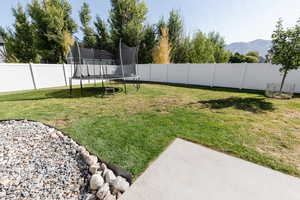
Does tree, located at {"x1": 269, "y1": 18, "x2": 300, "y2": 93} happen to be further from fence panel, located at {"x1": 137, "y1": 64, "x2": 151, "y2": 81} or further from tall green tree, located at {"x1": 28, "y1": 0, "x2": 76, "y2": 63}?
tall green tree, located at {"x1": 28, "y1": 0, "x2": 76, "y2": 63}

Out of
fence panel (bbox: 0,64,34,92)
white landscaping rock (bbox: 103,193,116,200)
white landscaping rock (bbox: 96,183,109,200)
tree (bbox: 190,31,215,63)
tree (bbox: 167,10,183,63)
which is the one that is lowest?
white landscaping rock (bbox: 103,193,116,200)

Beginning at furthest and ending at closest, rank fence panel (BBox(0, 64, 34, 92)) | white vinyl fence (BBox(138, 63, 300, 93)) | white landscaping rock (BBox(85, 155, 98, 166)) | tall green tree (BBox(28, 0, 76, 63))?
tall green tree (BBox(28, 0, 76, 63))
white vinyl fence (BBox(138, 63, 300, 93))
fence panel (BBox(0, 64, 34, 92))
white landscaping rock (BBox(85, 155, 98, 166))

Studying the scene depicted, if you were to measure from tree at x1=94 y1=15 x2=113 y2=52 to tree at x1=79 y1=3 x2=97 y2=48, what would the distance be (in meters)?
0.46

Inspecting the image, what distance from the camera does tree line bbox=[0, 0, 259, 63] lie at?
9438 mm

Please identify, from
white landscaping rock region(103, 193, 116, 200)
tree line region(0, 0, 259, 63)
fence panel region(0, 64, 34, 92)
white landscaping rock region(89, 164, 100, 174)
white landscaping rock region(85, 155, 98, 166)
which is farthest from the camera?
tree line region(0, 0, 259, 63)

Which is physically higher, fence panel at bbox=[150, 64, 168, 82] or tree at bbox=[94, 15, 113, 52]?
tree at bbox=[94, 15, 113, 52]

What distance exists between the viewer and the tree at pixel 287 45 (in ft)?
13.3

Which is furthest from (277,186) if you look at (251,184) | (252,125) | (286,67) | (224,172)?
(286,67)

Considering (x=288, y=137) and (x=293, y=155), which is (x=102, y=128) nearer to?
(x=293, y=155)

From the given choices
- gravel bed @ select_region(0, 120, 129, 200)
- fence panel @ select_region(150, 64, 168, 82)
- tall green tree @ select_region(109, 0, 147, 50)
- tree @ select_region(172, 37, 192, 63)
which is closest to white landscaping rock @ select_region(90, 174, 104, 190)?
gravel bed @ select_region(0, 120, 129, 200)

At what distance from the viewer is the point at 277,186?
124cm

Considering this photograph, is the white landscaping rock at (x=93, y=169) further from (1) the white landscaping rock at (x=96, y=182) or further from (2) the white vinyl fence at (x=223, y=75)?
(2) the white vinyl fence at (x=223, y=75)

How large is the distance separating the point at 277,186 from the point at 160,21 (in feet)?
47.7

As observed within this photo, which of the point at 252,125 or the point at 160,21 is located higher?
the point at 160,21
